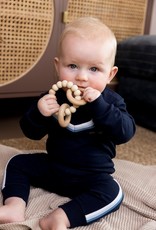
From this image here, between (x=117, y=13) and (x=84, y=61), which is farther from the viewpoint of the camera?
(x=117, y=13)

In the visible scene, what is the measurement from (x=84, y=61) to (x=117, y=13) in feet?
A: 3.10

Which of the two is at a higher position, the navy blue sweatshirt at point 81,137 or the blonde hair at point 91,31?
the blonde hair at point 91,31

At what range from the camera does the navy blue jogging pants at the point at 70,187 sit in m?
0.62

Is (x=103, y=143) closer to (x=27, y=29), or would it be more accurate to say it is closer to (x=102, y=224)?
(x=102, y=224)

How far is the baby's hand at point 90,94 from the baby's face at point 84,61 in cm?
2

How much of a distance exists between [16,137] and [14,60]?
269mm

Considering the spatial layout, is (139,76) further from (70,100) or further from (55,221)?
(55,221)

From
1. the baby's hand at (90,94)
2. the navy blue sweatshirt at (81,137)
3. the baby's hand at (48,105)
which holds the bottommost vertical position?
the navy blue sweatshirt at (81,137)

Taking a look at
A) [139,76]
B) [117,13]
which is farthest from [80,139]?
[117,13]

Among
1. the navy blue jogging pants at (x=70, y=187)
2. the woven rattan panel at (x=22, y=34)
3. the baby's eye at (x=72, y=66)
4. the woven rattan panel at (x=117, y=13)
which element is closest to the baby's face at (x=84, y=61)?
the baby's eye at (x=72, y=66)

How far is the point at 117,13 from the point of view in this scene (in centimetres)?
151

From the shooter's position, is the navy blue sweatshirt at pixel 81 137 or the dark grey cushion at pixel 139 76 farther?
the dark grey cushion at pixel 139 76

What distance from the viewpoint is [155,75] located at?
4.41 feet

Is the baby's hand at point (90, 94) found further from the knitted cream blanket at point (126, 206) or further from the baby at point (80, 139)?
the knitted cream blanket at point (126, 206)
